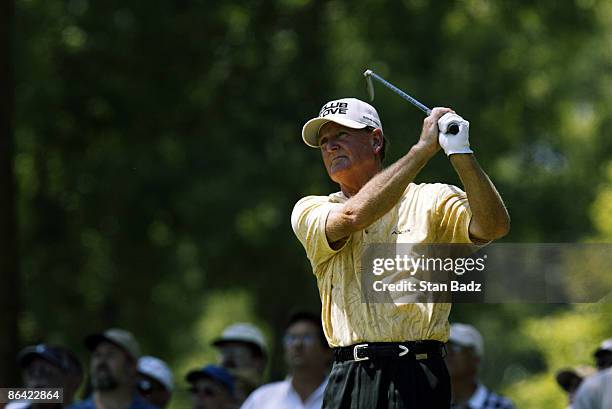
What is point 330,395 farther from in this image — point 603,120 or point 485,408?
point 603,120

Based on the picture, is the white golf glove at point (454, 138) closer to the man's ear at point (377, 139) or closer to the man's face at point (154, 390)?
the man's ear at point (377, 139)

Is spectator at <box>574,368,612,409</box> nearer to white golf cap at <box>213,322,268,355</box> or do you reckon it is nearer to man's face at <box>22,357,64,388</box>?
white golf cap at <box>213,322,268,355</box>

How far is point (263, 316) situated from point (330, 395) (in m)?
12.4

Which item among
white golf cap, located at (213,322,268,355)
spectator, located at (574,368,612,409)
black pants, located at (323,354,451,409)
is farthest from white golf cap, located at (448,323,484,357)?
black pants, located at (323,354,451,409)

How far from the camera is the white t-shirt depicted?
873 centimetres

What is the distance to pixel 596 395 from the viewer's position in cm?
762

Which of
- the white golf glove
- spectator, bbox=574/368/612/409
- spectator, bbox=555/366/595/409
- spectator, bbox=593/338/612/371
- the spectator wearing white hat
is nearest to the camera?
the white golf glove

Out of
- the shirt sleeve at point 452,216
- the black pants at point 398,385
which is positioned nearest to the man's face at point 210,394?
the black pants at point 398,385

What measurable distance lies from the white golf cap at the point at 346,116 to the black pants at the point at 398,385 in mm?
988

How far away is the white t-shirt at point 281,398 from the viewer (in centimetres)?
873

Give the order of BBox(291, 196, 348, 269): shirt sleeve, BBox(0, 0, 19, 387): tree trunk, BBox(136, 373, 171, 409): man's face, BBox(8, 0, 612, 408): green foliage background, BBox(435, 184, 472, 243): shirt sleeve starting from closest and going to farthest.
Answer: BBox(435, 184, 472, 243): shirt sleeve, BBox(291, 196, 348, 269): shirt sleeve, BBox(136, 373, 171, 409): man's face, BBox(0, 0, 19, 387): tree trunk, BBox(8, 0, 612, 408): green foliage background

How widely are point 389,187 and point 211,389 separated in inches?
182

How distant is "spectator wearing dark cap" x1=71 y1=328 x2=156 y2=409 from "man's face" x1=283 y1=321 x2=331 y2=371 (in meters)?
1.01

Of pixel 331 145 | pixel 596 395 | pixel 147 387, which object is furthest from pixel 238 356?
pixel 331 145
